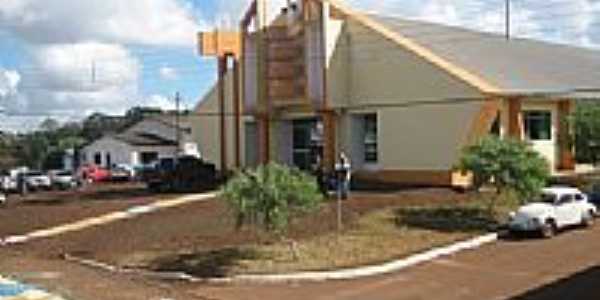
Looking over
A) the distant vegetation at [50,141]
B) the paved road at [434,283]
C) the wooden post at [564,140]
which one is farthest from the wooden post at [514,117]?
the distant vegetation at [50,141]

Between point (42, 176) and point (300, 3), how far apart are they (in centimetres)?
2092

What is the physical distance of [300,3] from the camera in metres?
48.2

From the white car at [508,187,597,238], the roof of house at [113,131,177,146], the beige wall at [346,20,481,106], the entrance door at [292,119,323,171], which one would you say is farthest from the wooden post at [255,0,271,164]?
the roof of house at [113,131,177,146]

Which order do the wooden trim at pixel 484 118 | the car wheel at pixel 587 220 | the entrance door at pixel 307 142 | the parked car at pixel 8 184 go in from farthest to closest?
1. the parked car at pixel 8 184
2. the entrance door at pixel 307 142
3. the wooden trim at pixel 484 118
4. the car wheel at pixel 587 220

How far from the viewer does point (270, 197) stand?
2623 centimetres

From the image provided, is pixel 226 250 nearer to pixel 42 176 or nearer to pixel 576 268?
pixel 576 268

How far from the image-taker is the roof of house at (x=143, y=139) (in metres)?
83.4

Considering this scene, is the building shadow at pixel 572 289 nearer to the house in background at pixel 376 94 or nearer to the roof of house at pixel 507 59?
the house in background at pixel 376 94

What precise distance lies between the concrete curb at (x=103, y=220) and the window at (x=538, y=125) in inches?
565

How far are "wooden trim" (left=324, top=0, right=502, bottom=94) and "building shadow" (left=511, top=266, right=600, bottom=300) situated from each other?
704 inches

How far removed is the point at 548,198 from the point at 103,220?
48.5 ft

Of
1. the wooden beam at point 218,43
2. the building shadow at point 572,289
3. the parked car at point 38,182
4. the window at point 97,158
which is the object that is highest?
the wooden beam at point 218,43

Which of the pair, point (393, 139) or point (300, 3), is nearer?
point (393, 139)

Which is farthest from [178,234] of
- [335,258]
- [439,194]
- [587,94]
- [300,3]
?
[587,94]
